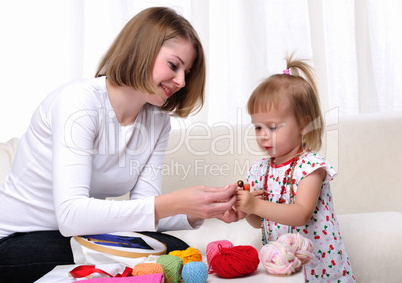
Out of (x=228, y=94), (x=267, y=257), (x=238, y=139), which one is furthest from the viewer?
(x=228, y=94)

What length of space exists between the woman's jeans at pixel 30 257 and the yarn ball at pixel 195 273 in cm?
47

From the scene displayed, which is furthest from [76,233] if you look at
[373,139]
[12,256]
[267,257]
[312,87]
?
[373,139]

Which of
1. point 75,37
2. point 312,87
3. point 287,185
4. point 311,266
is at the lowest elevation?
point 311,266

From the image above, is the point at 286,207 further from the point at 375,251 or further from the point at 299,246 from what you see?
the point at 375,251

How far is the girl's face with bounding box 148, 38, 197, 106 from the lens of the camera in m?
1.31

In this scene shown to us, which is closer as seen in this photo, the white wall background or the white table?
the white table

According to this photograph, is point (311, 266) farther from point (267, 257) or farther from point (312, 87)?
point (312, 87)

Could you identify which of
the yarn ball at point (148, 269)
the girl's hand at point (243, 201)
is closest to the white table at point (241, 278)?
the yarn ball at point (148, 269)

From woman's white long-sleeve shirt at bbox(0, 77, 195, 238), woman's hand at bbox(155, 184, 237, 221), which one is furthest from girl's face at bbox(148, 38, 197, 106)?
woman's hand at bbox(155, 184, 237, 221)

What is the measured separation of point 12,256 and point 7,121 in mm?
1473

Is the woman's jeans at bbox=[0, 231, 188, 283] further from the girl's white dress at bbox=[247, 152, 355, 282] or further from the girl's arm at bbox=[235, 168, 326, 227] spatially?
the girl's white dress at bbox=[247, 152, 355, 282]

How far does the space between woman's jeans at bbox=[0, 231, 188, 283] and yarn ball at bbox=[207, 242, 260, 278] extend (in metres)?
0.47

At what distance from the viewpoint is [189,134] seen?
2104mm

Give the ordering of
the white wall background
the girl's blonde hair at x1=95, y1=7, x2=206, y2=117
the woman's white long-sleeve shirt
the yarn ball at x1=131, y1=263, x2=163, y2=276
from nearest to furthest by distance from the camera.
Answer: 1. the yarn ball at x1=131, y1=263, x2=163, y2=276
2. the woman's white long-sleeve shirt
3. the girl's blonde hair at x1=95, y1=7, x2=206, y2=117
4. the white wall background
